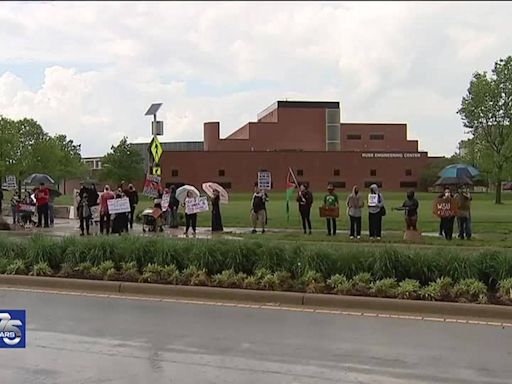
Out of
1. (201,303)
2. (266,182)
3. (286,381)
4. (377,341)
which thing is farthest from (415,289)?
(266,182)

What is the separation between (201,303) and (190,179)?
84.4m

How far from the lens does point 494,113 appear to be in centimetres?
6238

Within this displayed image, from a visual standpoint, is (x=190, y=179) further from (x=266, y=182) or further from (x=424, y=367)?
(x=424, y=367)

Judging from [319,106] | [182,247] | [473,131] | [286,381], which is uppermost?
[319,106]

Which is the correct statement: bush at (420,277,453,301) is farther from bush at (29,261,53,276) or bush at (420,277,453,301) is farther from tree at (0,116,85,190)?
tree at (0,116,85,190)

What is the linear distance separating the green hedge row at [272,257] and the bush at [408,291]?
537 millimetres

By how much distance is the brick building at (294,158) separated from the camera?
94.8m

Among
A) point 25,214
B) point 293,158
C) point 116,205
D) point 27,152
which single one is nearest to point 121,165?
point 27,152

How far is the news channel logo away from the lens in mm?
7123

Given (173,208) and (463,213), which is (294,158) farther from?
(463,213)

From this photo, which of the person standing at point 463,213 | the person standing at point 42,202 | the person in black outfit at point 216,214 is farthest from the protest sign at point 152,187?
the person standing at point 463,213

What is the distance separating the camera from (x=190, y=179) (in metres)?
94.1

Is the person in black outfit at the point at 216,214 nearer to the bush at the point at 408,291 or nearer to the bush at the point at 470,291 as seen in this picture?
the bush at the point at 408,291

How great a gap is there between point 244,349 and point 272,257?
395cm
